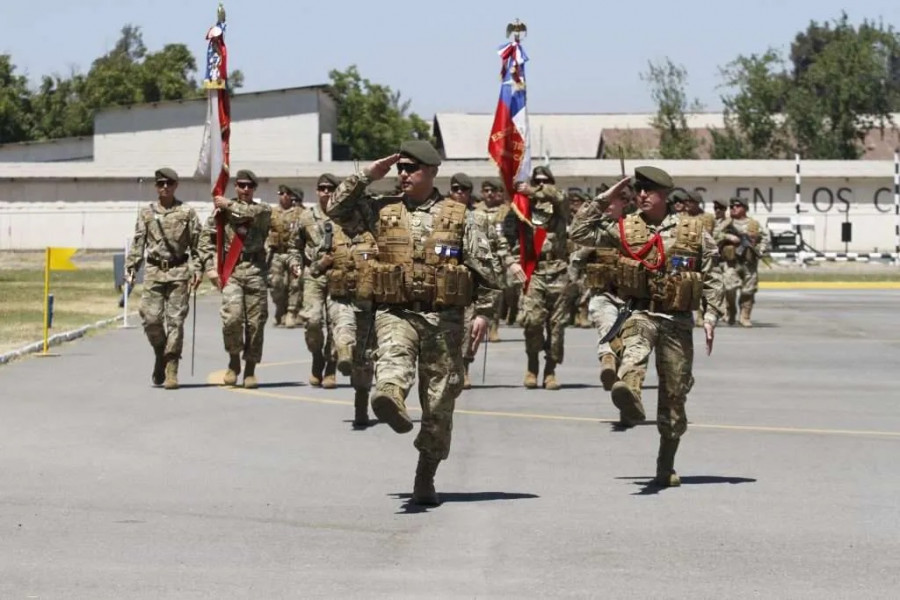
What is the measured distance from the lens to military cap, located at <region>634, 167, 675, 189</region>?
443 inches

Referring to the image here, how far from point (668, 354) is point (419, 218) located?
6.17ft

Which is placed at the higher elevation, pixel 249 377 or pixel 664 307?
pixel 664 307

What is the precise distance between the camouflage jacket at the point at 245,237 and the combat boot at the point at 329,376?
1.24 m

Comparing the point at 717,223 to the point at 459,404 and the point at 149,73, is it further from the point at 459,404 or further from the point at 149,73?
the point at 149,73

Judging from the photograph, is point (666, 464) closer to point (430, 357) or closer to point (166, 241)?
point (430, 357)

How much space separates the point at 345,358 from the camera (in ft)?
49.5

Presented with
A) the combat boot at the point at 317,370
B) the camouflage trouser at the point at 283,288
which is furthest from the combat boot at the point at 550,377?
the camouflage trouser at the point at 283,288

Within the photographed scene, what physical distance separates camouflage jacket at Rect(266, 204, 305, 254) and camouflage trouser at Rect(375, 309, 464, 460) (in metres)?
12.6

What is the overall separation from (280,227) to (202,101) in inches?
2126

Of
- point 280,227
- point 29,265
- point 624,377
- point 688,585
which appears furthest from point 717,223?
point 29,265

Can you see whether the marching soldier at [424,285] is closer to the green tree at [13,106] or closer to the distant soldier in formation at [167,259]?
the distant soldier in formation at [167,259]

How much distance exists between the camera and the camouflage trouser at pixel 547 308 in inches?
701

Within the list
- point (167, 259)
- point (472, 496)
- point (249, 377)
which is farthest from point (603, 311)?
point (472, 496)

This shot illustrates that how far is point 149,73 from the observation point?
334 ft
